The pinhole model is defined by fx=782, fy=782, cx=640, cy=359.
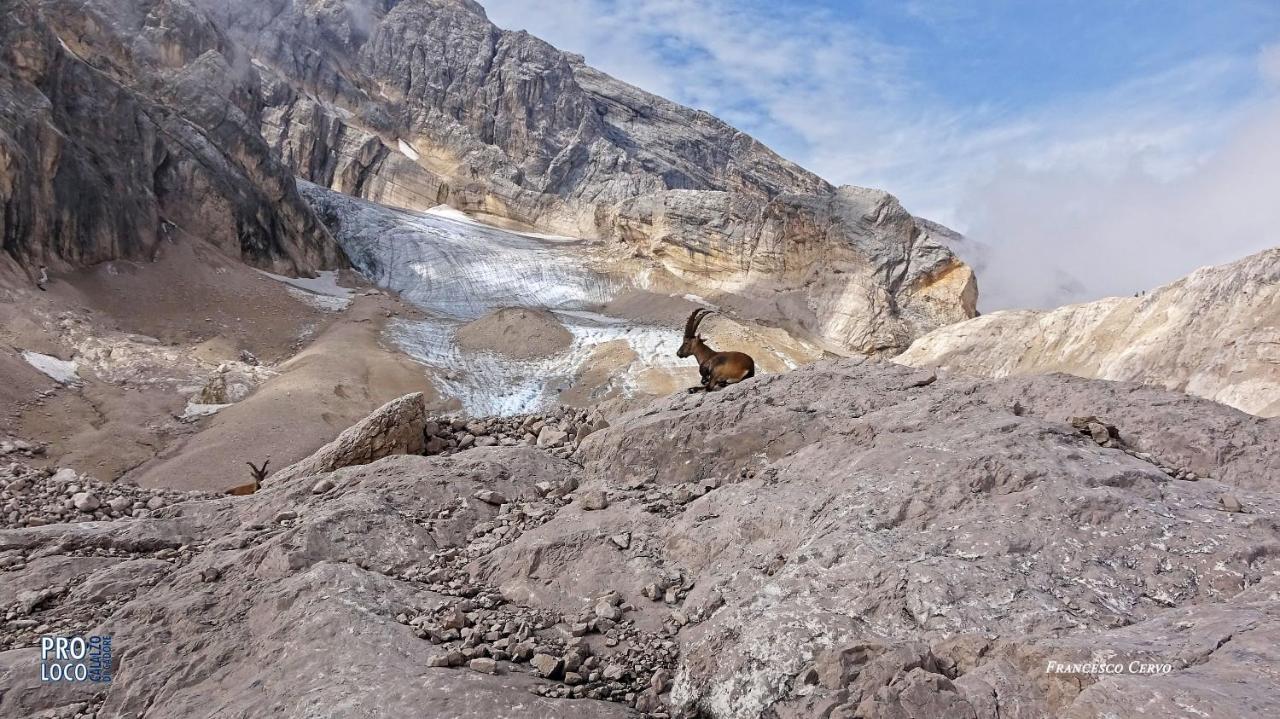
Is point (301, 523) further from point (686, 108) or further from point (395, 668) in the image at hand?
point (686, 108)

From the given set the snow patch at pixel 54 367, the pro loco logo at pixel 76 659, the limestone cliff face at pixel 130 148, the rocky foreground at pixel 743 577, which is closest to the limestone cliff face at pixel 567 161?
the limestone cliff face at pixel 130 148

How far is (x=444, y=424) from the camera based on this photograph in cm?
1080

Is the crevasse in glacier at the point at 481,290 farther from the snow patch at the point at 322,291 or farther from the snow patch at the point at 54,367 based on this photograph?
the snow patch at the point at 54,367

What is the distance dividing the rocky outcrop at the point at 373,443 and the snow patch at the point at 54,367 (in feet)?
57.9

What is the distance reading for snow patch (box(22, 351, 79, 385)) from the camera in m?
22.2

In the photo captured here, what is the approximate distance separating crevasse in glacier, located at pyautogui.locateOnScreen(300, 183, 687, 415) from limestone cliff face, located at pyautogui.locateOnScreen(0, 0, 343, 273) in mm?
5847

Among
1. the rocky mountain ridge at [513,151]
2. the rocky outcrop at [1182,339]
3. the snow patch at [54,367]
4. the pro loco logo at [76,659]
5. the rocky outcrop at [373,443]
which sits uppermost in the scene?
the rocky mountain ridge at [513,151]

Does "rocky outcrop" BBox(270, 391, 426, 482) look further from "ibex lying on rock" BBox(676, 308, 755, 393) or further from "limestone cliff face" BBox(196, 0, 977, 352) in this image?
"limestone cliff face" BBox(196, 0, 977, 352)

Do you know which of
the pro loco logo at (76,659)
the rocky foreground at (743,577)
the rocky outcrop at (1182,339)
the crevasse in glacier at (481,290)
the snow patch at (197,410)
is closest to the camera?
the rocky foreground at (743,577)

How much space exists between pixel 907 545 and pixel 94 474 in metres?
21.1

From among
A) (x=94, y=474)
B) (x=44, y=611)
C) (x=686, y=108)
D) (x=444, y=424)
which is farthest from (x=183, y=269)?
(x=686, y=108)

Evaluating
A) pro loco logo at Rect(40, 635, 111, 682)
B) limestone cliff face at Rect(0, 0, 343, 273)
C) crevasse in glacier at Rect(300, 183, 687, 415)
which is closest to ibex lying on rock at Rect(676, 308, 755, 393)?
pro loco logo at Rect(40, 635, 111, 682)

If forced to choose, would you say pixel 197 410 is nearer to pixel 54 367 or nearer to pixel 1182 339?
pixel 54 367

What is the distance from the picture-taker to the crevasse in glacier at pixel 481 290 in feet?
105
